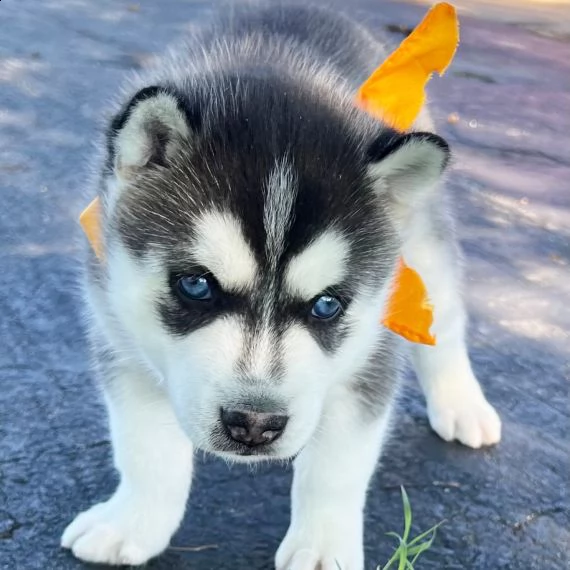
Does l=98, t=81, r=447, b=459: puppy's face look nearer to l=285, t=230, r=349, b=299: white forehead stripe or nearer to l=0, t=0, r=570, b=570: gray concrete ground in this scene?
l=285, t=230, r=349, b=299: white forehead stripe

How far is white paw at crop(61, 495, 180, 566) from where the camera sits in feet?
9.25

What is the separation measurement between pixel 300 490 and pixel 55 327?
1.51 metres

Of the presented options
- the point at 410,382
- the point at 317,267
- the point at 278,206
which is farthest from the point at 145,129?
the point at 410,382

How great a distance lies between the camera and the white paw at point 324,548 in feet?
9.29

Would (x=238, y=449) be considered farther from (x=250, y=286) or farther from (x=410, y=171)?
(x=410, y=171)

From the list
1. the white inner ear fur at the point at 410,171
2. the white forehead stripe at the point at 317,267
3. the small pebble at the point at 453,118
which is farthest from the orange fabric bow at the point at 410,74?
the small pebble at the point at 453,118

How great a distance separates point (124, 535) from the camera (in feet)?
9.31

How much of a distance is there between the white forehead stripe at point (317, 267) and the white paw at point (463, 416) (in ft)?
4.24

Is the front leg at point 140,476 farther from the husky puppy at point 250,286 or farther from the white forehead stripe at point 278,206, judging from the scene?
the white forehead stripe at point 278,206

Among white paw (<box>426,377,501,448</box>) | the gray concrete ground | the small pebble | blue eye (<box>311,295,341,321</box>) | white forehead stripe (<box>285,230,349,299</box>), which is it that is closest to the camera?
white forehead stripe (<box>285,230,349,299</box>)

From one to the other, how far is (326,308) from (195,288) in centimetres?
34

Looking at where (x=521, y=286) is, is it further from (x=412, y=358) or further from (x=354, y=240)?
(x=354, y=240)

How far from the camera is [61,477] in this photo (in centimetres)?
317

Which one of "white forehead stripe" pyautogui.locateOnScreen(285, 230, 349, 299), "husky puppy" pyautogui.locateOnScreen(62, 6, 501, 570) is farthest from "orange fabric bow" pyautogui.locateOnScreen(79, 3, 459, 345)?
"white forehead stripe" pyautogui.locateOnScreen(285, 230, 349, 299)
